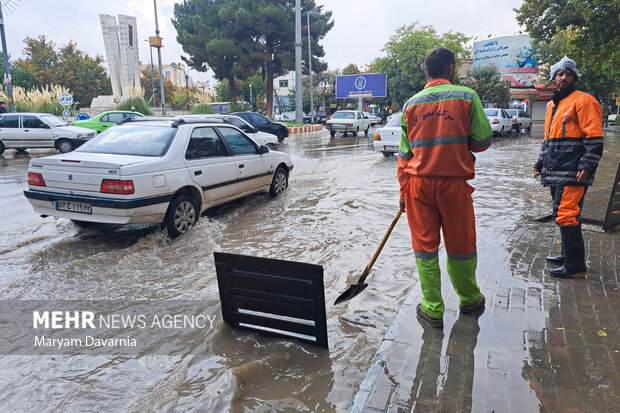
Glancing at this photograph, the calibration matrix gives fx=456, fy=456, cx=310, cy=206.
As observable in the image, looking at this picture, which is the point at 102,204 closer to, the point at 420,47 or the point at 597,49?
the point at 597,49

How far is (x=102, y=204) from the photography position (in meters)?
5.31

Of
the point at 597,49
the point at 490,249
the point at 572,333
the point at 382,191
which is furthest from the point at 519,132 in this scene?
the point at 572,333

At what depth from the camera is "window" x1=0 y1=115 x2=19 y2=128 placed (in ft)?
55.3

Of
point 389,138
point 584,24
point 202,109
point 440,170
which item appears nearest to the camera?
point 440,170

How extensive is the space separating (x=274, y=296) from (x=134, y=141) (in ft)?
12.7

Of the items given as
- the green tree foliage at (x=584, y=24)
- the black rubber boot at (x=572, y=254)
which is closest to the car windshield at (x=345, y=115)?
the green tree foliage at (x=584, y=24)

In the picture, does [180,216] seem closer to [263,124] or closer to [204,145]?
[204,145]

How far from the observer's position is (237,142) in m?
7.43

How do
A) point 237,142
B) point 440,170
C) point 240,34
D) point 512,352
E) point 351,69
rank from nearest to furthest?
point 512,352
point 440,170
point 237,142
point 240,34
point 351,69

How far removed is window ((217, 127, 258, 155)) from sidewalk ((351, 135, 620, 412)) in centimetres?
411

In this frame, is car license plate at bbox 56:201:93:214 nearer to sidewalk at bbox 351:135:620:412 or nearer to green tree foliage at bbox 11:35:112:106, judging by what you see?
sidewalk at bbox 351:135:620:412

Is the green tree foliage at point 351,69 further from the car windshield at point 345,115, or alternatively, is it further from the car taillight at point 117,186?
the car taillight at point 117,186

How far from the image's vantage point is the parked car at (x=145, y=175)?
17.4 ft

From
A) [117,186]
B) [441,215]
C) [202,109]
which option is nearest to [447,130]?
[441,215]
